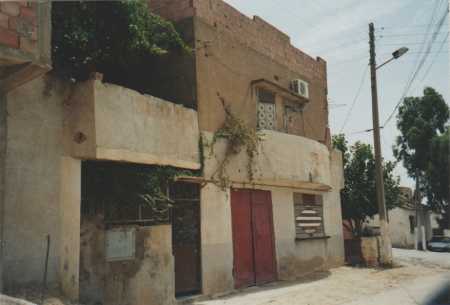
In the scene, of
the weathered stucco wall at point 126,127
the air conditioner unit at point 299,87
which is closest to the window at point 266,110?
the air conditioner unit at point 299,87

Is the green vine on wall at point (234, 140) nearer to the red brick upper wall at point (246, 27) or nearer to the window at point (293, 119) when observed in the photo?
→ the red brick upper wall at point (246, 27)

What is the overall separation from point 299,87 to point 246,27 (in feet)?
9.36

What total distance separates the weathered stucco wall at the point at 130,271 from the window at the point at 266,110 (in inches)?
213

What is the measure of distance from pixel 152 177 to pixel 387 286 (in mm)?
6554

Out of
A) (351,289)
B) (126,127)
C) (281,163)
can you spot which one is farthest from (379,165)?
(126,127)

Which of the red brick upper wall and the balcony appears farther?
the red brick upper wall

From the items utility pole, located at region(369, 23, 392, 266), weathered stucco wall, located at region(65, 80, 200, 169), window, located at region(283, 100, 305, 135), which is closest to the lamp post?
utility pole, located at region(369, 23, 392, 266)

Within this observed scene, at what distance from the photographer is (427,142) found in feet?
101

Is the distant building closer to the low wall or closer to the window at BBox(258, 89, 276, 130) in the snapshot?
the low wall

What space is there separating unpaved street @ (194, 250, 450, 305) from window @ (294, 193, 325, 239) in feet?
4.59

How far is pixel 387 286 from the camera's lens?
11086mm

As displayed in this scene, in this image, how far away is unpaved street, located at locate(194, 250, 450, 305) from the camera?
9164 millimetres

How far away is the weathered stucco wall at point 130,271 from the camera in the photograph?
25.0 ft

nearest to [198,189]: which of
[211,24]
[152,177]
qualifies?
[152,177]
